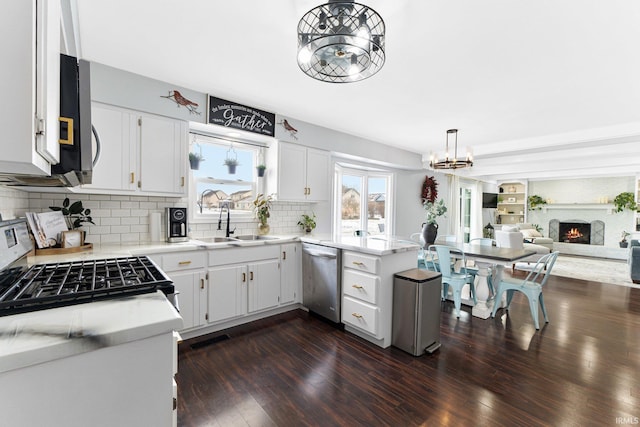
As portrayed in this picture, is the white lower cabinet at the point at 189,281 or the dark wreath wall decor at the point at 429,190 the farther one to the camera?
the dark wreath wall decor at the point at 429,190

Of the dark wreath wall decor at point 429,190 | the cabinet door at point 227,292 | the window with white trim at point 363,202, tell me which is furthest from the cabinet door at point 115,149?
the dark wreath wall decor at point 429,190

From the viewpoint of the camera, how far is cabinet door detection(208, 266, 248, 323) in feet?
9.01

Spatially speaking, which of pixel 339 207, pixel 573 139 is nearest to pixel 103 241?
pixel 339 207

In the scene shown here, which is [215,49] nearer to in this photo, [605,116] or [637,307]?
[605,116]

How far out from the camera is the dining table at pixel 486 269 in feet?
10.3

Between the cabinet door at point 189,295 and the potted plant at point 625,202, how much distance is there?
1020cm

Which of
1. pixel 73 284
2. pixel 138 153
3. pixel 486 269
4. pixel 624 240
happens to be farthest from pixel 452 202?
pixel 73 284

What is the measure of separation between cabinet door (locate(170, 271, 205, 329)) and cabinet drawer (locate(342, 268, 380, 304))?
1.39 metres

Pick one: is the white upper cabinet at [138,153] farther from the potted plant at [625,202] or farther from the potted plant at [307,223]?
the potted plant at [625,202]

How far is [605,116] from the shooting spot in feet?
11.1

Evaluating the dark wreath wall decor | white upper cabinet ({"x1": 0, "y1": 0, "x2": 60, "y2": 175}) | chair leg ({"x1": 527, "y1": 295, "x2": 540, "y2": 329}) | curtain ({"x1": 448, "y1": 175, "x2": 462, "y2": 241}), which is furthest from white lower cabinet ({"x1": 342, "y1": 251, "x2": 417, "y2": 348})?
curtain ({"x1": 448, "y1": 175, "x2": 462, "y2": 241})

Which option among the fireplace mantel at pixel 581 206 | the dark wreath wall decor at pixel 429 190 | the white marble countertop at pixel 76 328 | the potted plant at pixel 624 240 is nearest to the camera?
the white marble countertop at pixel 76 328

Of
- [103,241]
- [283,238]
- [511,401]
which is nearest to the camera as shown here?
[511,401]

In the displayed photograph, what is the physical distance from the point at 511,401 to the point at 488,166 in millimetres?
5211
